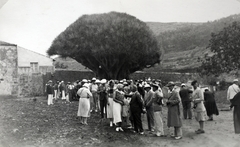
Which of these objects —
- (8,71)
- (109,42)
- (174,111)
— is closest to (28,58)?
(8,71)

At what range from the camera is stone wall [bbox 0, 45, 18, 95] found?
1778 cm

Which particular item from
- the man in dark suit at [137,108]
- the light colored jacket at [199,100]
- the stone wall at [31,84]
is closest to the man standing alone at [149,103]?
the man in dark suit at [137,108]

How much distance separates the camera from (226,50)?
16.6 m

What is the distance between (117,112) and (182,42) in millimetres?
41724

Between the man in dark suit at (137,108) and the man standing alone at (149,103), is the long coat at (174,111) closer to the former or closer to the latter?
the man standing alone at (149,103)

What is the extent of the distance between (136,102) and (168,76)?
22420mm

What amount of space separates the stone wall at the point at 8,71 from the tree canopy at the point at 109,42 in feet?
18.4

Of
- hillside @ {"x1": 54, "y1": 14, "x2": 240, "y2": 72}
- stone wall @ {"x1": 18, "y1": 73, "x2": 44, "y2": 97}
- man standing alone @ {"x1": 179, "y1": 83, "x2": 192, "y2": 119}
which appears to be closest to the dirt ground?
man standing alone @ {"x1": 179, "y1": 83, "x2": 192, "y2": 119}

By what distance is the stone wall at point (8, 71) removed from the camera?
1778 cm

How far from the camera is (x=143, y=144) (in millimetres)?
7723

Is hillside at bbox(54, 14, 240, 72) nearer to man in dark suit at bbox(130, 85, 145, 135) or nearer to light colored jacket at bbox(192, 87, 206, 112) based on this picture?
light colored jacket at bbox(192, 87, 206, 112)

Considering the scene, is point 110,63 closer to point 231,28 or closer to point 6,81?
point 6,81

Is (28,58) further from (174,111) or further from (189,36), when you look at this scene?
(189,36)

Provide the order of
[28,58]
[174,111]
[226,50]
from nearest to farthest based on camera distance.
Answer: [174,111] < [226,50] < [28,58]
